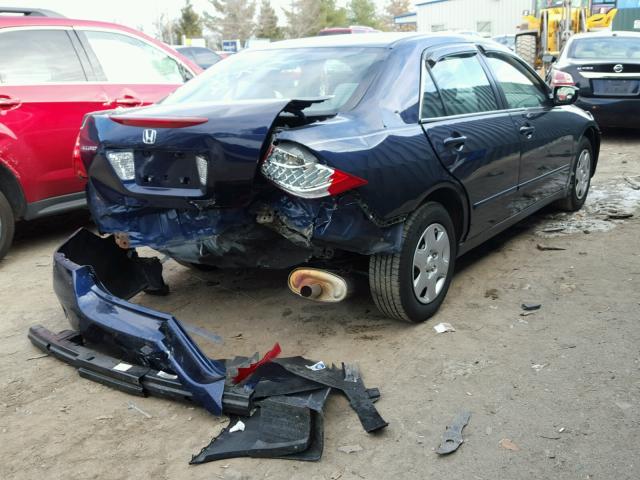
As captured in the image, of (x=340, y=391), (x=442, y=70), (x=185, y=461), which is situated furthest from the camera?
(x=442, y=70)

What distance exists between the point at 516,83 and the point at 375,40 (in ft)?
4.85

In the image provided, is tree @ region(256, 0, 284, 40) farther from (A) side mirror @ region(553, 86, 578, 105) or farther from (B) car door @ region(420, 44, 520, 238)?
(B) car door @ region(420, 44, 520, 238)

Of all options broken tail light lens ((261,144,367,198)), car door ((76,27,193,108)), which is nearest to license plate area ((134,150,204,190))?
broken tail light lens ((261,144,367,198))

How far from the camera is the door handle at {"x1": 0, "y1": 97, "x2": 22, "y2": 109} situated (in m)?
4.96

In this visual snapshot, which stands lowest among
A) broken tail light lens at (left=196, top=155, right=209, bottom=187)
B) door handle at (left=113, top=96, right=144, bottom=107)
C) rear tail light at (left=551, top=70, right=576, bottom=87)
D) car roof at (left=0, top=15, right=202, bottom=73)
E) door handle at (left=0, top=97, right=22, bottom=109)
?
rear tail light at (left=551, top=70, right=576, bottom=87)

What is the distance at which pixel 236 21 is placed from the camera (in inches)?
2638

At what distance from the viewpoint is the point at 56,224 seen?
6.41m

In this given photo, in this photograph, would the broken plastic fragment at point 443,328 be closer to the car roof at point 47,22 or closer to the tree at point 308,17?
the car roof at point 47,22

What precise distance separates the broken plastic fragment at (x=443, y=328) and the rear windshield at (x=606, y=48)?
7.48 meters

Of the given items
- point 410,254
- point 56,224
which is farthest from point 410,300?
point 56,224

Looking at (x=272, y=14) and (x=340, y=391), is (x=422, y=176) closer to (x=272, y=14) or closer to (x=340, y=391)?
(x=340, y=391)

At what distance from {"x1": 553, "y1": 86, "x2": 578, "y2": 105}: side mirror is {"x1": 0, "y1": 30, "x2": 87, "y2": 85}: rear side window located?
4.11 m

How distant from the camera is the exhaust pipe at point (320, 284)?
10.7 feet

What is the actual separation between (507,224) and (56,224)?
4418 mm
